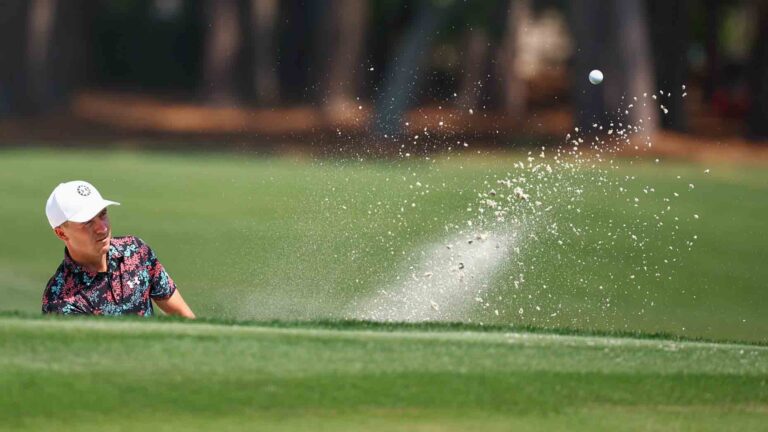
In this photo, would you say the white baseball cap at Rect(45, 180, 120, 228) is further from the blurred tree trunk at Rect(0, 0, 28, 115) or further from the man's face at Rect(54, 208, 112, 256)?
the blurred tree trunk at Rect(0, 0, 28, 115)

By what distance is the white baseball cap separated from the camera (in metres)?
7.30

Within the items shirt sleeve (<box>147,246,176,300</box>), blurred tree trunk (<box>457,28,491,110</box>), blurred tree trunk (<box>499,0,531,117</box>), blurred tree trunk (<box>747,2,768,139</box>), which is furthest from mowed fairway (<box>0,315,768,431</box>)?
blurred tree trunk (<box>457,28,491,110</box>)

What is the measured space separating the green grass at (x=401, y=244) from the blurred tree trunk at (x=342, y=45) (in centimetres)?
1529

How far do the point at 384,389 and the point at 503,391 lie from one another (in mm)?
473

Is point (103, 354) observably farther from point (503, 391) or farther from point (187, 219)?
point (187, 219)

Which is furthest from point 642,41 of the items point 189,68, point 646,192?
point 189,68

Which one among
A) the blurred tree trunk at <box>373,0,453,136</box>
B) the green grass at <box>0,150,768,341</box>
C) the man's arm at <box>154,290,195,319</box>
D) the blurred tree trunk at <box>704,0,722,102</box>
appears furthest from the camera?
the blurred tree trunk at <box>704,0,722,102</box>

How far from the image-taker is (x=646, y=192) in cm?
2006

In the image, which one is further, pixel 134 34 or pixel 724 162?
pixel 134 34

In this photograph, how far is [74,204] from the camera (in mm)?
7332

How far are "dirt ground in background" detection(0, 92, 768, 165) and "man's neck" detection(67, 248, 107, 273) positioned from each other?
68.3 ft

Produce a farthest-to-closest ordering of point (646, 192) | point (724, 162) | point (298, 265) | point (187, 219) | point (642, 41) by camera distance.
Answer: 1. point (642, 41)
2. point (724, 162)
3. point (646, 192)
4. point (187, 219)
5. point (298, 265)

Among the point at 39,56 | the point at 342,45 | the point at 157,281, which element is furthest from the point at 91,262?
the point at 39,56

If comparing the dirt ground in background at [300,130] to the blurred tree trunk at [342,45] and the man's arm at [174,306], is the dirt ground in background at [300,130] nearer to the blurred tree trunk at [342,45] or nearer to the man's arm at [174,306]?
the blurred tree trunk at [342,45]
